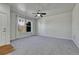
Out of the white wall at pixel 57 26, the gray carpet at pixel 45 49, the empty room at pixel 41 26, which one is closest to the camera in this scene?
the gray carpet at pixel 45 49

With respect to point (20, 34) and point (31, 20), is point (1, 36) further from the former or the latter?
point (31, 20)

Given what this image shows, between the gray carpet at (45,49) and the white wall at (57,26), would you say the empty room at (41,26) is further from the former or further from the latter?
the gray carpet at (45,49)

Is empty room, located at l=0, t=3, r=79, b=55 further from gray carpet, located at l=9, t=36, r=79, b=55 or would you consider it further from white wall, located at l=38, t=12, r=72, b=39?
gray carpet, located at l=9, t=36, r=79, b=55

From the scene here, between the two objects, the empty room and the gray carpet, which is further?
the empty room

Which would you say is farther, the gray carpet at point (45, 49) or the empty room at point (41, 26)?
the empty room at point (41, 26)

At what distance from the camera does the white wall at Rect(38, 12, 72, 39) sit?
17.0ft

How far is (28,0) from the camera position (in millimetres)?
553

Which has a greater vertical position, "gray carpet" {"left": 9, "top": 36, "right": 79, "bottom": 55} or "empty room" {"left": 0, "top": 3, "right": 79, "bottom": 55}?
"empty room" {"left": 0, "top": 3, "right": 79, "bottom": 55}

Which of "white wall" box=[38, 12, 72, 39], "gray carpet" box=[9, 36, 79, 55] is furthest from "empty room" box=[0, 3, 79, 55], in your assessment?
"gray carpet" box=[9, 36, 79, 55]

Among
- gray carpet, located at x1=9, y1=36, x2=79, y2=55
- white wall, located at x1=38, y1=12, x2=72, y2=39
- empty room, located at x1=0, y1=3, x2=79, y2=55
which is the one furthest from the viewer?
white wall, located at x1=38, y1=12, x2=72, y2=39

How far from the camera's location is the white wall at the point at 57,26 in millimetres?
5176

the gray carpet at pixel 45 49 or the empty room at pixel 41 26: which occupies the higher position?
the empty room at pixel 41 26

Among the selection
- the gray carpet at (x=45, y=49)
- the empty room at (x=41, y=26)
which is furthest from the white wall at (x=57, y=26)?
the gray carpet at (x=45, y=49)
